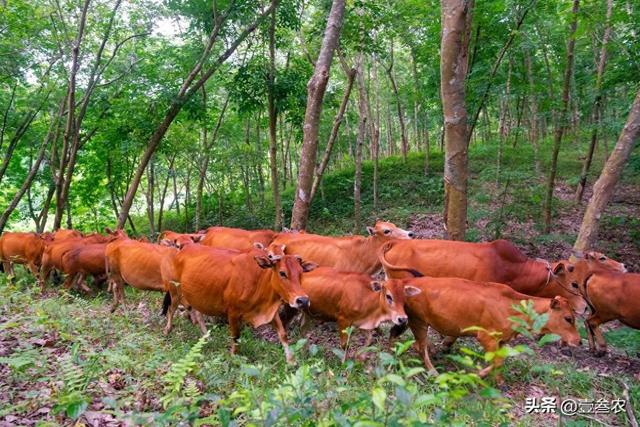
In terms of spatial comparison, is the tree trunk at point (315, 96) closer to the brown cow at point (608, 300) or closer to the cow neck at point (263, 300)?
the cow neck at point (263, 300)

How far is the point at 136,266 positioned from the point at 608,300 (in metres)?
7.62

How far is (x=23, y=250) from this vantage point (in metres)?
11.5

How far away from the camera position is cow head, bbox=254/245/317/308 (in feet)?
19.8

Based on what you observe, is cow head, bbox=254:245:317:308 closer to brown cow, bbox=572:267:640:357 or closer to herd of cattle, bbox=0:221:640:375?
herd of cattle, bbox=0:221:640:375

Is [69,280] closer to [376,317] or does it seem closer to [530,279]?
[376,317]

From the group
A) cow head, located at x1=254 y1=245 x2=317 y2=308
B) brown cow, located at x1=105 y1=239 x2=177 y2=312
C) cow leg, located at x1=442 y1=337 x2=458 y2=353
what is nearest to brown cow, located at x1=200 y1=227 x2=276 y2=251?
brown cow, located at x1=105 y1=239 x2=177 y2=312

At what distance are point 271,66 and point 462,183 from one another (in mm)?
8645

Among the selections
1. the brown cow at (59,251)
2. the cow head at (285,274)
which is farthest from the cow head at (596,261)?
the brown cow at (59,251)

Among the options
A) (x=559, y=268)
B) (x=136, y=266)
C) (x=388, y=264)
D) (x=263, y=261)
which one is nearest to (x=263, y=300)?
(x=263, y=261)

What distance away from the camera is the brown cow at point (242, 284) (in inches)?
245

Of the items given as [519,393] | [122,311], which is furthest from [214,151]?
[519,393]

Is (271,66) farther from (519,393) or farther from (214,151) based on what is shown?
(519,393)

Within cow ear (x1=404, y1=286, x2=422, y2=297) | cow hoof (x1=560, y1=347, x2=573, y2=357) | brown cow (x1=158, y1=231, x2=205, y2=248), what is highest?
brown cow (x1=158, y1=231, x2=205, y2=248)

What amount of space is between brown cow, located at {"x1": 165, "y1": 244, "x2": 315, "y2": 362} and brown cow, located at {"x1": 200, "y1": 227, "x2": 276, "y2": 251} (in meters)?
1.90
